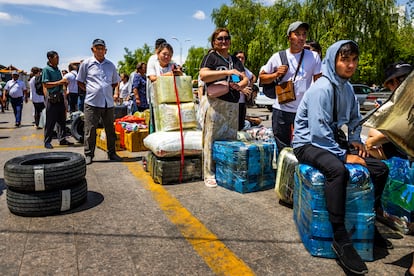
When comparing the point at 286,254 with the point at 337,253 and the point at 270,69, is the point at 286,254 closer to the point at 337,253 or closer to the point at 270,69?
the point at 337,253

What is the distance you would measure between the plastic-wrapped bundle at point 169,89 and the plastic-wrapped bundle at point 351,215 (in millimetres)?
2756

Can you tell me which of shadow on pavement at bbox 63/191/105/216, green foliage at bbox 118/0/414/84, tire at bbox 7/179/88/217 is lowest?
shadow on pavement at bbox 63/191/105/216

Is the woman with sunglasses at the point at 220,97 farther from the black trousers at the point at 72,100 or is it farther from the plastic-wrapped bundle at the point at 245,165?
the black trousers at the point at 72,100

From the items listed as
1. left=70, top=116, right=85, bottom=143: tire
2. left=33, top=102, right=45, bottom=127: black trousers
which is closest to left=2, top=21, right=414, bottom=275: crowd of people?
left=70, top=116, right=85, bottom=143: tire

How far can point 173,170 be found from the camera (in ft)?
15.7

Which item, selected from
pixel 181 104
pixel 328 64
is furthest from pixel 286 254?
pixel 181 104

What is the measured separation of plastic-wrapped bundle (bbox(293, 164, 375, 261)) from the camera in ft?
8.96

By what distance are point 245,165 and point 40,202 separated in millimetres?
2307

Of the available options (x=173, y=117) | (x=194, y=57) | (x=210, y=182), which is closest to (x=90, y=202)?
(x=210, y=182)

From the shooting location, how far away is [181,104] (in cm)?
512

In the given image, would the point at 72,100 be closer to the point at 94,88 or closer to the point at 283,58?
the point at 94,88

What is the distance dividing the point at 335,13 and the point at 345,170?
20.7m

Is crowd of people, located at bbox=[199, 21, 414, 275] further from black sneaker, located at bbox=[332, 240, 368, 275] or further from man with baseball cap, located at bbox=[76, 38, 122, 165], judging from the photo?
man with baseball cap, located at bbox=[76, 38, 122, 165]

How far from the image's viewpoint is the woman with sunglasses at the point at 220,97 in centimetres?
443
